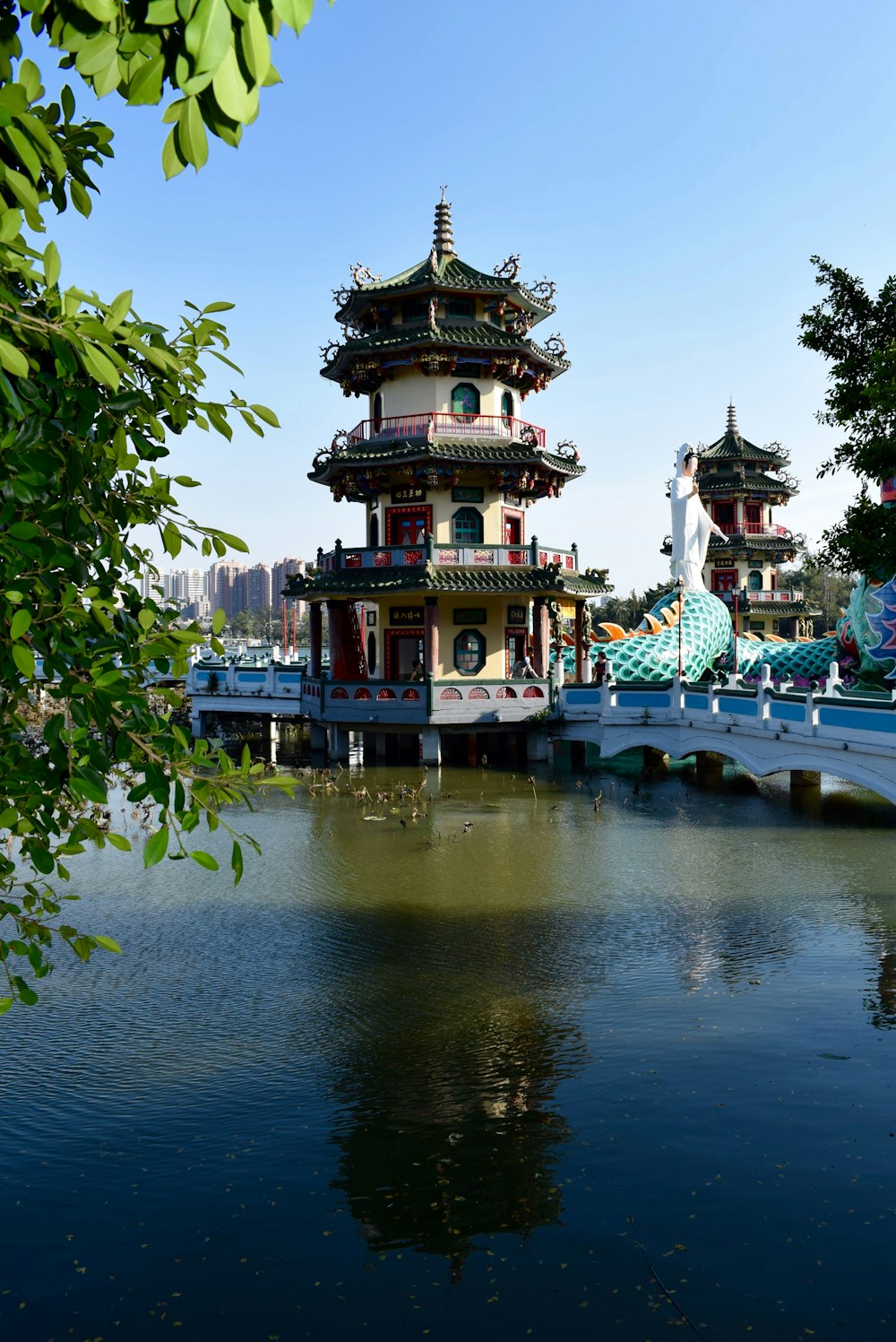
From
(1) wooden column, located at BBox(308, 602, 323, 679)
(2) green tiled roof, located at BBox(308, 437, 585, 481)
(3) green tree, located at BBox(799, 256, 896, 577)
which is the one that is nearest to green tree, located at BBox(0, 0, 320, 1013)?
(3) green tree, located at BBox(799, 256, 896, 577)

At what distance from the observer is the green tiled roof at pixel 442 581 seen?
87.4 ft

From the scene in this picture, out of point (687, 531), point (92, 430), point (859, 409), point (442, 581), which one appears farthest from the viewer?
point (687, 531)

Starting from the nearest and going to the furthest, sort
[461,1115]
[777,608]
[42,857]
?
[42,857], [461,1115], [777,608]

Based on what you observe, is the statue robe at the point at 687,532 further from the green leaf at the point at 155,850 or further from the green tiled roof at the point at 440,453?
the green leaf at the point at 155,850

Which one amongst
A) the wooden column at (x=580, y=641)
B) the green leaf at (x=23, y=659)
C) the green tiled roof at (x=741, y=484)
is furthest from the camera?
the green tiled roof at (x=741, y=484)

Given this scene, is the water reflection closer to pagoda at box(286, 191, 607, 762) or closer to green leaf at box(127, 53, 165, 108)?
green leaf at box(127, 53, 165, 108)

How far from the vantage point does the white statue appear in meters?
34.2

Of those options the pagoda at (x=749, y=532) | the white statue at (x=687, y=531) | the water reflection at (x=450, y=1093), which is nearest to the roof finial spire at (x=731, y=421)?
the pagoda at (x=749, y=532)

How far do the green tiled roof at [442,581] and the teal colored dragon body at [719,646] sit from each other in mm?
3006

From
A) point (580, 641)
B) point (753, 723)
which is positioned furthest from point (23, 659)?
point (580, 641)

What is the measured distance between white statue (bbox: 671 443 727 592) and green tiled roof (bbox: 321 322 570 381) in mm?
7441

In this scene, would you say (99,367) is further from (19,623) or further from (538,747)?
(538,747)

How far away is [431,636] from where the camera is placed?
27.2 metres

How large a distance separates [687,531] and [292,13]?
109 feet
